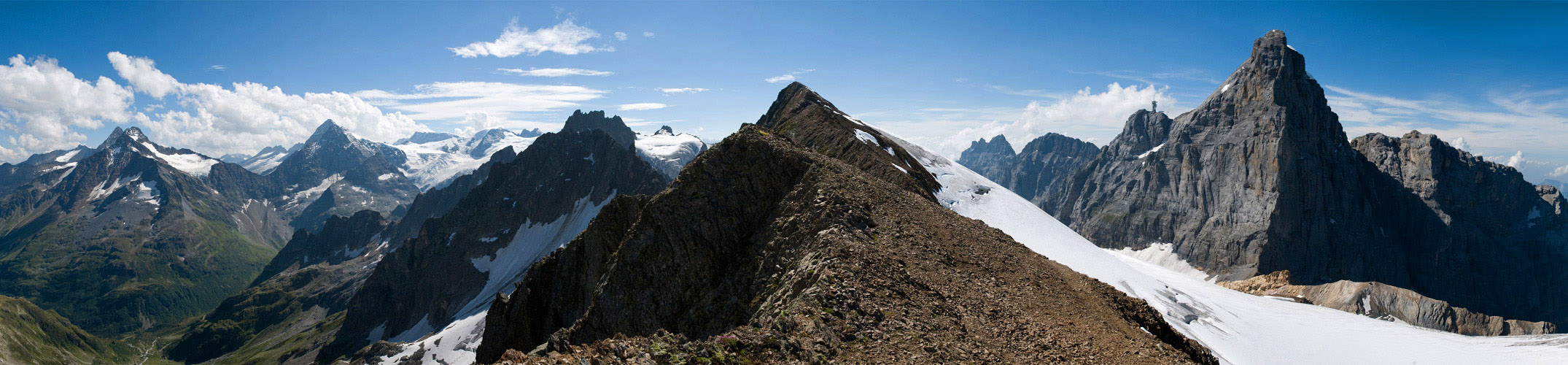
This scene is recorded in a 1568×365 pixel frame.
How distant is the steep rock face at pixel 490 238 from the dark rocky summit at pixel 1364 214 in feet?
594

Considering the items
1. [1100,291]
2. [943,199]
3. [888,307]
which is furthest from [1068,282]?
[943,199]

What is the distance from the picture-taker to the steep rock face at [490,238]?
138m

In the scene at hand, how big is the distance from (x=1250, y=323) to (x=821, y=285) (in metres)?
68.5

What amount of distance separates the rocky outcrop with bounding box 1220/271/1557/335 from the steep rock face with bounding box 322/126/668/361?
133 meters

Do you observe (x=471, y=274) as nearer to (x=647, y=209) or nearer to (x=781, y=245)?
(x=647, y=209)

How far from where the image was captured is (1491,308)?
6245 inches

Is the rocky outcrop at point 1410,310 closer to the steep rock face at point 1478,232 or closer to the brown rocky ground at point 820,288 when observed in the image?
the brown rocky ground at point 820,288

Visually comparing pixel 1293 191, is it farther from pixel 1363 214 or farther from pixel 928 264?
pixel 928 264

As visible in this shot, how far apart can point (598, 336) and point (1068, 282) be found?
2337cm

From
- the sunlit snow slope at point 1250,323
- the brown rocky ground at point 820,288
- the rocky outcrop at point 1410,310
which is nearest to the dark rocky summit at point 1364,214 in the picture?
the rocky outcrop at point 1410,310

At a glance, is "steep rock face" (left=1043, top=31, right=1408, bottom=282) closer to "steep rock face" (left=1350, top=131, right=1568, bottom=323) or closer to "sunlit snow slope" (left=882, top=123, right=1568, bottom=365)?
"steep rock face" (left=1350, top=131, right=1568, bottom=323)

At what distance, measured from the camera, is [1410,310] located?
271 feet

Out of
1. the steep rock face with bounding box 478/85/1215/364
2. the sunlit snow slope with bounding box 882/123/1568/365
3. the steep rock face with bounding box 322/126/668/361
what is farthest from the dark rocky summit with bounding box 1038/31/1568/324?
the steep rock face with bounding box 478/85/1215/364

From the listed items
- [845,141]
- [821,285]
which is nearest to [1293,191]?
[845,141]
